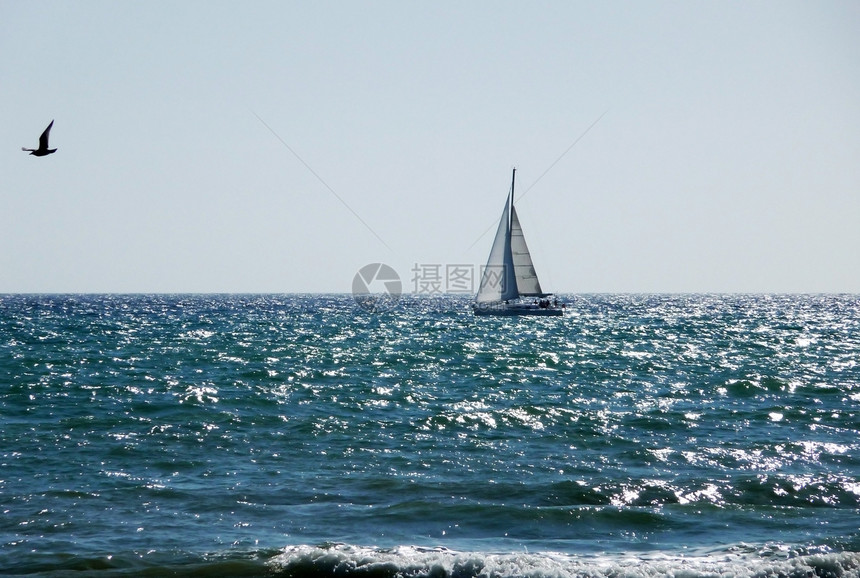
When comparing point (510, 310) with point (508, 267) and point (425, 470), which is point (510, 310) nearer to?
point (508, 267)

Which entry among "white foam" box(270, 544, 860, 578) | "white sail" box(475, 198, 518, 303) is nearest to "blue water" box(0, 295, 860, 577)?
"white foam" box(270, 544, 860, 578)

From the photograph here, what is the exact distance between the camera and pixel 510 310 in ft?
241

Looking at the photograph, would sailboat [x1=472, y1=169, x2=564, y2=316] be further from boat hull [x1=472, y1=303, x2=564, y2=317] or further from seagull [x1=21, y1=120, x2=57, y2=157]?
seagull [x1=21, y1=120, x2=57, y2=157]

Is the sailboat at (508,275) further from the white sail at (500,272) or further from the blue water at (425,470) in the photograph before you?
the blue water at (425,470)

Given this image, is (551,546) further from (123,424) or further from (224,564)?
(123,424)

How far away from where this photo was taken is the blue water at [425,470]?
12.1 meters

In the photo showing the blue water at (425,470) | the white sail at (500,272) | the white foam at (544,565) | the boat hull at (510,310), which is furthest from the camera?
the boat hull at (510,310)

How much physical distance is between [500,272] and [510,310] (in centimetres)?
370

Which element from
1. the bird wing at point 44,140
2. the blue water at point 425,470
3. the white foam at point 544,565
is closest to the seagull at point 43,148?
the bird wing at point 44,140

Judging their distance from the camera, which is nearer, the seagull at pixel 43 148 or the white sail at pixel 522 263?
the seagull at pixel 43 148

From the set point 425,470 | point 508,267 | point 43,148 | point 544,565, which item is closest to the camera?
point 544,565

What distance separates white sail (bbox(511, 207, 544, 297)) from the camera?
72.1m

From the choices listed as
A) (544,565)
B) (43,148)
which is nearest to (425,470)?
(544,565)

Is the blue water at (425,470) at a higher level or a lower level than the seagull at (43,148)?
lower
